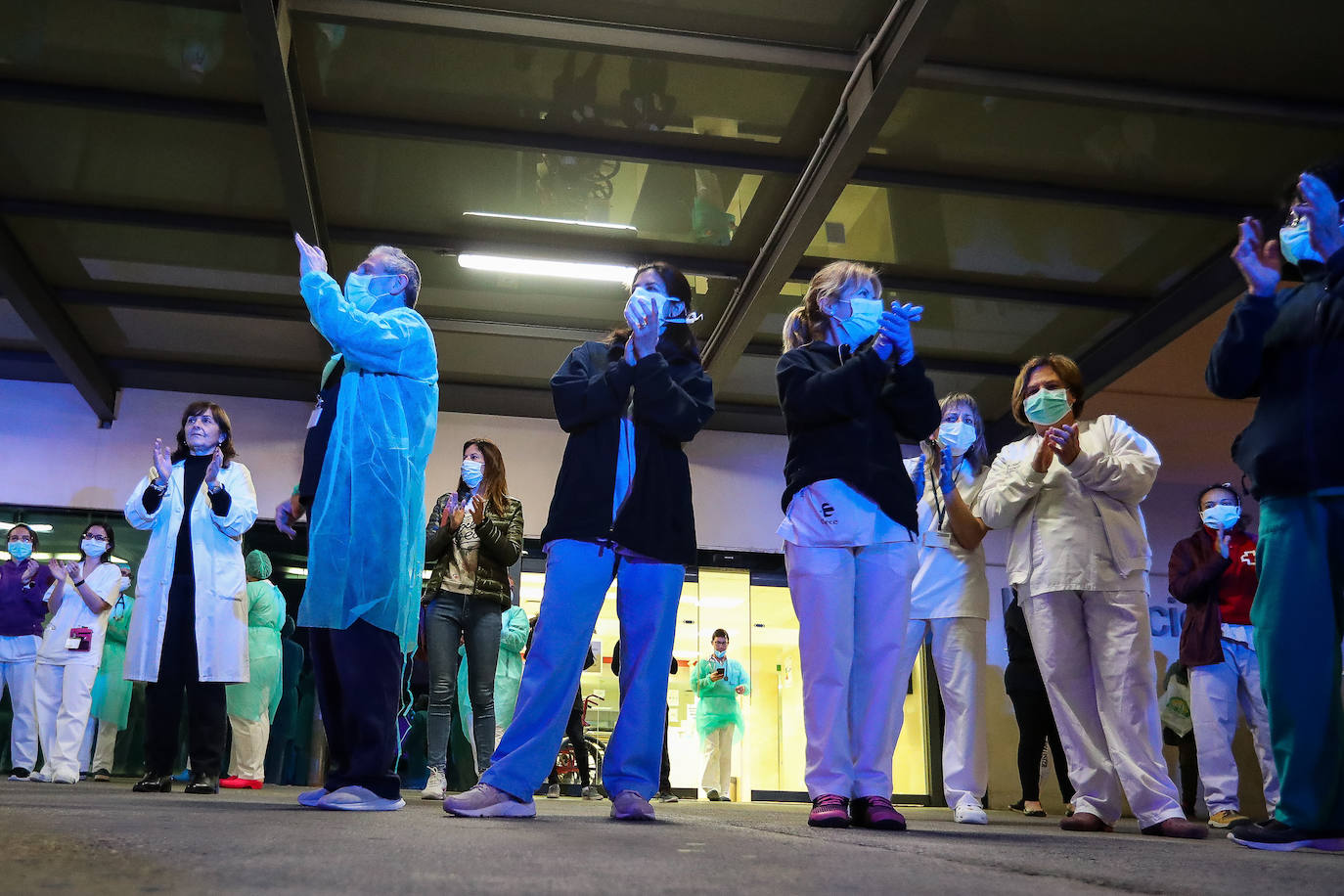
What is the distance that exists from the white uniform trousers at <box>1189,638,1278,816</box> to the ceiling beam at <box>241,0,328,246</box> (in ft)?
18.4

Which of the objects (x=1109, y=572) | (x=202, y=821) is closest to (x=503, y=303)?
(x=1109, y=572)

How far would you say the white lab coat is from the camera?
4.21 meters

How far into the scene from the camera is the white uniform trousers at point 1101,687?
11.9 ft

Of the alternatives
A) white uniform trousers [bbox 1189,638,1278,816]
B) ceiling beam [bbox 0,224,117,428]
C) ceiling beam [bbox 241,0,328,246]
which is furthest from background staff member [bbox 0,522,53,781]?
white uniform trousers [bbox 1189,638,1278,816]

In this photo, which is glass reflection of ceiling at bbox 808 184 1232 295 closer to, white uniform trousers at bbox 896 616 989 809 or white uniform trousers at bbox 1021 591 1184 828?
white uniform trousers at bbox 896 616 989 809

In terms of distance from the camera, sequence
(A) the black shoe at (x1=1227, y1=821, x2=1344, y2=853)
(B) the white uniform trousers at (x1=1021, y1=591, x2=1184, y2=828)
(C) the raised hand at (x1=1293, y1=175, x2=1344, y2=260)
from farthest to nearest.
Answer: (B) the white uniform trousers at (x1=1021, y1=591, x2=1184, y2=828) → (C) the raised hand at (x1=1293, y1=175, x2=1344, y2=260) → (A) the black shoe at (x1=1227, y1=821, x2=1344, y2=853)

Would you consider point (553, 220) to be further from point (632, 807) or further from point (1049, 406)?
point (632, 807)

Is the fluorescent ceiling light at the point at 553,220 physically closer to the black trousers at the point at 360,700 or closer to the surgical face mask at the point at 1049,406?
the surgical face mask at the point at 1049,406

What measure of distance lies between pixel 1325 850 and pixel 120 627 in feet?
24.6

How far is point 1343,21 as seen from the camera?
5.71m

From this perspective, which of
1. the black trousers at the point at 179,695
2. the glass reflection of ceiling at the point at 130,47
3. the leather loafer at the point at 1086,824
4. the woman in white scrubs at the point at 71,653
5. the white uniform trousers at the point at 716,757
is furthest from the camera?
the white uniform trousers at the point at 716,757

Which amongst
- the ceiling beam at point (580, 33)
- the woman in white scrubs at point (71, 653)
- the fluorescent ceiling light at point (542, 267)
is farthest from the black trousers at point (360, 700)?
the fluorescent ceiling light at point (542, 267)

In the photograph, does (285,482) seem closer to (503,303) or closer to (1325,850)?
(503,303)

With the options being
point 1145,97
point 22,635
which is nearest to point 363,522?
point 22,635
